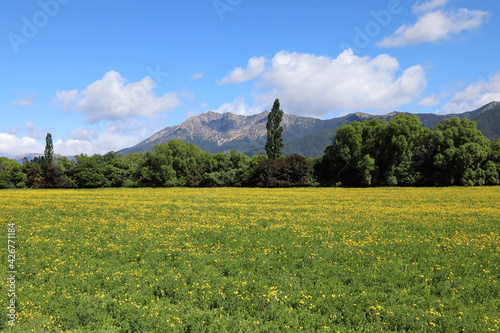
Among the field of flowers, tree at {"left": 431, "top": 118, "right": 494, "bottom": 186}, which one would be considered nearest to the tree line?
tree at {"left": 431, "top": 118, "right": 494, "bottom": 186}

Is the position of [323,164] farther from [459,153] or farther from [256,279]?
[256,279]

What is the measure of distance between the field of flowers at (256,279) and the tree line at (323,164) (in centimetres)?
4478

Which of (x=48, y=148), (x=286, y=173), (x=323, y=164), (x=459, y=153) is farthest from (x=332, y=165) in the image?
(x=48, y=148)

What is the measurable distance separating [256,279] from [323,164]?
213 ft

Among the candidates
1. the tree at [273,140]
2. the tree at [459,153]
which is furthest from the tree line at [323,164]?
the tree at [273,140]

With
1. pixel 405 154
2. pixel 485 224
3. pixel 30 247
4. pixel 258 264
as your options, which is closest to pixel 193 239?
pixel 258 264

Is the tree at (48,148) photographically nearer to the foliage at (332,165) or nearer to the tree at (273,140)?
the foliage at (332,165)

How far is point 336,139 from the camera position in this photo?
6819cm

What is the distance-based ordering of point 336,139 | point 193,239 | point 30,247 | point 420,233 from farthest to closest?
point 336,139
point 420,233
point 193,239
point 30,247

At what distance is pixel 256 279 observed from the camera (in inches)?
389

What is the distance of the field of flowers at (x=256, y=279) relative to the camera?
729 cm

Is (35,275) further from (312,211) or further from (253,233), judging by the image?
(312,211)

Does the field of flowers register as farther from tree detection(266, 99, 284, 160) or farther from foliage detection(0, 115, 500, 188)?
tree detection(266, 99, 284, 160)

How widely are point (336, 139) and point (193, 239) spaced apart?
59.7m
